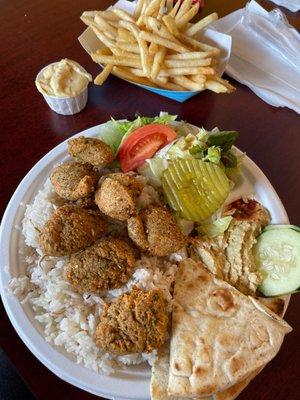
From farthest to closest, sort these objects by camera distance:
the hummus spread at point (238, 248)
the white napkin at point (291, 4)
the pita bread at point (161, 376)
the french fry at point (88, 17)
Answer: the white napkin at point (291, 4) → the french fry at point (88, 17) → the hummus spread at point (238, 248) → the pita bread at point (161, 376)

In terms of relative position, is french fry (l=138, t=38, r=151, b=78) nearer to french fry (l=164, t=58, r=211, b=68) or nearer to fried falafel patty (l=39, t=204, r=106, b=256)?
french fry (l=164, t=58, r=211, b=68)

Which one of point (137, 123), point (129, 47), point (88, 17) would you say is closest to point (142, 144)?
point (137, 123)

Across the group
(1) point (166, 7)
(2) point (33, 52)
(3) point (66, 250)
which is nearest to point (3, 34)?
(2) point (33, 52)

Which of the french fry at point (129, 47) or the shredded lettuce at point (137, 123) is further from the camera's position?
the french fry at point (129, 47)

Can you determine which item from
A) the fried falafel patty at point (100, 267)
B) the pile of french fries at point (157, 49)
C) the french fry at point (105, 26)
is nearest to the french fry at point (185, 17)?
the pile of french fries at point (157, 49)

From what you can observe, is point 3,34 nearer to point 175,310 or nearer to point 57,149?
point 57,149

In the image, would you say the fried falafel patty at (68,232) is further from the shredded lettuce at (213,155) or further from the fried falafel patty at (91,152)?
the shredded lettuce at (213,155)

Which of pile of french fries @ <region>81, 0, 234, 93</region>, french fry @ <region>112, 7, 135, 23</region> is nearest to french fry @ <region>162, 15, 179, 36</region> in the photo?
pile of french fries @ <region>81, 0, 234, 93</region>
